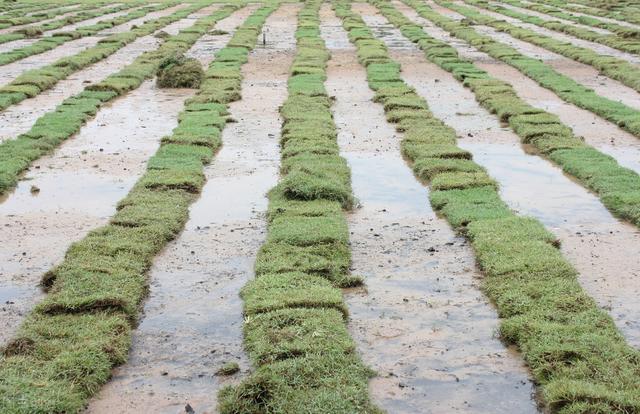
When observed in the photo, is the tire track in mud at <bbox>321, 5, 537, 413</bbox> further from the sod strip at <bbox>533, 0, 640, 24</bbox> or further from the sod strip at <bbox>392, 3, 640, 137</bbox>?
the sod strip at <bbox>533, 0, 640, 24</bbox>

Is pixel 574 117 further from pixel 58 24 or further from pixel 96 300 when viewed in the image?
pixel 58 24

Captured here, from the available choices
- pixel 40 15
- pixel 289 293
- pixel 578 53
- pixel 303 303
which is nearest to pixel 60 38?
pixel 40 15

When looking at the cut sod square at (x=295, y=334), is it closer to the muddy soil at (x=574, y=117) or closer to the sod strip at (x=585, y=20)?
the muddy soil at (x=574, y=117)

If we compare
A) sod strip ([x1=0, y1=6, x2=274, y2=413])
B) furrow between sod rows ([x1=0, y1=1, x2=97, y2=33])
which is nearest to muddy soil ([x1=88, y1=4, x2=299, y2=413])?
sod strip ([x1=0, y1=6, x2=274, y2=413])

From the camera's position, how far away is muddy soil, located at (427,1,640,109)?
2369cm

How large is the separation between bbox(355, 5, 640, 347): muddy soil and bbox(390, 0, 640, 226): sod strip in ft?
0.76

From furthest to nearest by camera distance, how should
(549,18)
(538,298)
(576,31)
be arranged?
(549,18), (576,31), (538,298)

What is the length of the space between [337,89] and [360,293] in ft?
50.5

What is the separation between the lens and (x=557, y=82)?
25.2m

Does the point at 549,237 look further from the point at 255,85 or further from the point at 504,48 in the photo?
the point at 504,48

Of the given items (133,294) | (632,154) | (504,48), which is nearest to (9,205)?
(133,294)

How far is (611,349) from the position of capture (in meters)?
8.05

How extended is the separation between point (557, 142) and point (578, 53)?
1599 cm

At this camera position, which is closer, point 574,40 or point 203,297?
point 203,297
